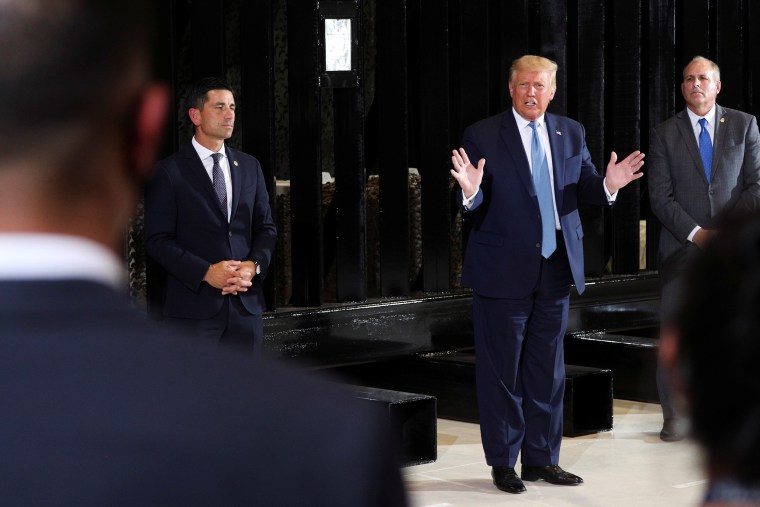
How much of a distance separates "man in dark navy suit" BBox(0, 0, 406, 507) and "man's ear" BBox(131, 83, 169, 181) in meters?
0.02

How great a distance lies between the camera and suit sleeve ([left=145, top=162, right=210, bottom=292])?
458 cm

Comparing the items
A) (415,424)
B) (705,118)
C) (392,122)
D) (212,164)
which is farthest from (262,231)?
(705,118)

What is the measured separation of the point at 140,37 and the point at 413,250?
614 centimetres

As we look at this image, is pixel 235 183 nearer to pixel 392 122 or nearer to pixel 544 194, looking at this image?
pixel 544 194

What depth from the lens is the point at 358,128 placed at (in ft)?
20.5

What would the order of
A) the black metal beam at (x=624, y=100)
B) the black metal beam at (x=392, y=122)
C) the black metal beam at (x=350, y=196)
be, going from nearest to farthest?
the black metal beam at (x=350, y=196) < the black metal beam at (x=392, y=122) < the black metal beam at (x=624, y=100)

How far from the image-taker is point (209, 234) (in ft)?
15.3

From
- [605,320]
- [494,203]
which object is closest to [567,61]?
[605,320]

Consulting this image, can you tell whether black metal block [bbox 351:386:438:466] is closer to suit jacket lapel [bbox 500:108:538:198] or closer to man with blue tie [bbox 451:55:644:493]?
man with blue tie [bbox 451:55:644:493]

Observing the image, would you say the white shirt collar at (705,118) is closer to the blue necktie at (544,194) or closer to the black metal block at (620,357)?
the blue necktie at (544,194)

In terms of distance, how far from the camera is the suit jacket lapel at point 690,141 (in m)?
5.31

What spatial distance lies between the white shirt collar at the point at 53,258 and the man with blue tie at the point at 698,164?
15.9ft

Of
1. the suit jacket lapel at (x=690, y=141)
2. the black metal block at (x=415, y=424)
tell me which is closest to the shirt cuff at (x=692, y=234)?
the suit jacket lapel at (x=690, y=141)

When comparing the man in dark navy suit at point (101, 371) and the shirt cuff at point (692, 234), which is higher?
the man in dark navy suit at point (101, 371)
